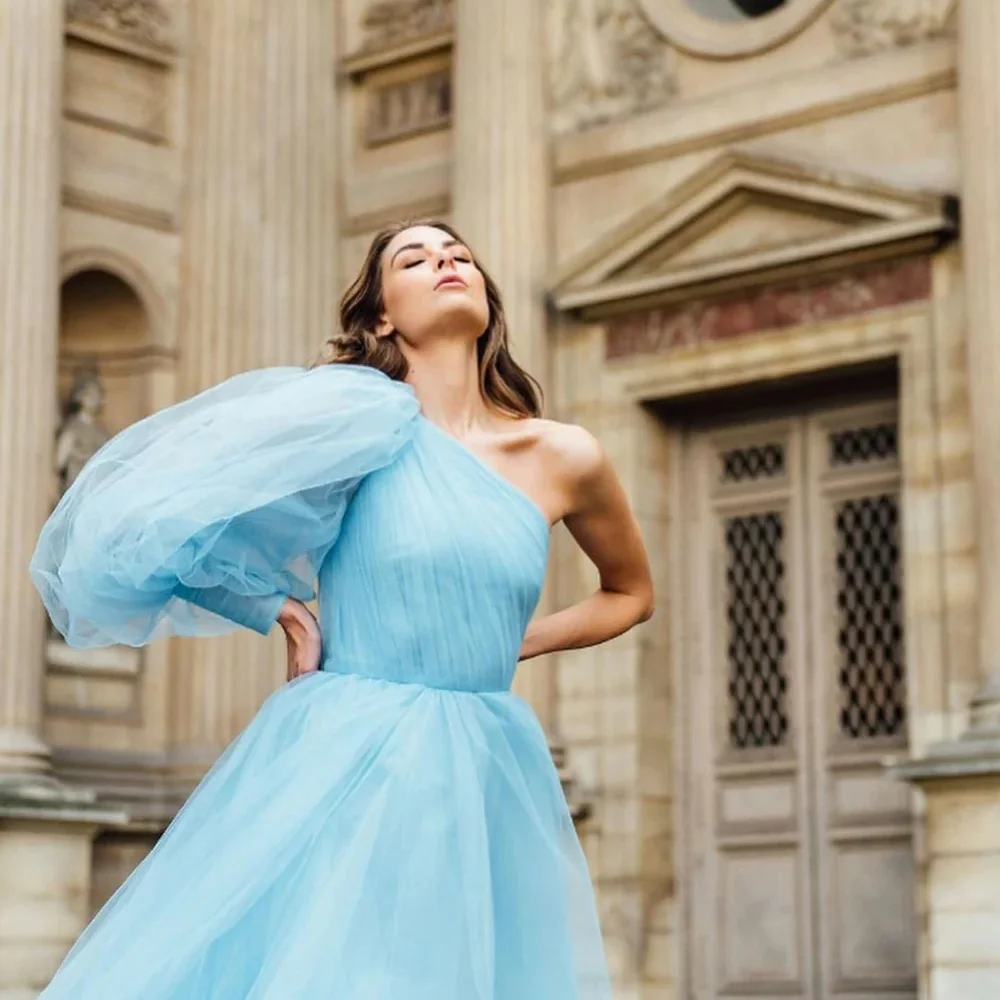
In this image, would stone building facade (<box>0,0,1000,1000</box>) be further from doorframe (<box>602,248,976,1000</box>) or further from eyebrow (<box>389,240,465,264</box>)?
eyebrow (<box>389,240,465,264</box>)

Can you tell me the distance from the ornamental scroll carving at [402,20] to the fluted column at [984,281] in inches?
140

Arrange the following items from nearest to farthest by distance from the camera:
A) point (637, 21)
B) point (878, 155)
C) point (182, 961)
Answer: point (182, 961), point (878, 155), point (637, 21)

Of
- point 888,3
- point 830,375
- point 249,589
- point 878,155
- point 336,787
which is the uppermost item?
point 888,3

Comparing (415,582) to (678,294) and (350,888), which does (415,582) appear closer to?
(350,888)

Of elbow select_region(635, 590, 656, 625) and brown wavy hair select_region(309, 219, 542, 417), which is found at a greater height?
brown wavy hair select_region(309, 219, 542, 417)

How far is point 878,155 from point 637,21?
1.89 m

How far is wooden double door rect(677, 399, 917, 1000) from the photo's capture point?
452 inches

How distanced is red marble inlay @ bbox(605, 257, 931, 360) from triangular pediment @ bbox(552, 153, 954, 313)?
0.30 feet

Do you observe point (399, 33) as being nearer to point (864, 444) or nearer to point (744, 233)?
point (744, 233)

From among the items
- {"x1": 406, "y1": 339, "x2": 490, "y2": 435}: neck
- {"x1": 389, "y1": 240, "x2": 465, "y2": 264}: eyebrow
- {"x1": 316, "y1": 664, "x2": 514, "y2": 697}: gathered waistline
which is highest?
{"x1": 389, "y1": 240, "x2": 465, "y2": 264}: eyebrow

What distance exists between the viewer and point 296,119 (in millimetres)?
13492

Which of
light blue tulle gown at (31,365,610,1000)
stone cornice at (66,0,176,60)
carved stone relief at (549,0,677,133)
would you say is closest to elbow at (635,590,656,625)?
light blue tulle gown at (31,365,610,1000)

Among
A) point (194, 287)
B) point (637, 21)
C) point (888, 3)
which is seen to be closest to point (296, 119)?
point (194, 287)

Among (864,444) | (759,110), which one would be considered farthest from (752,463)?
(759,110)
